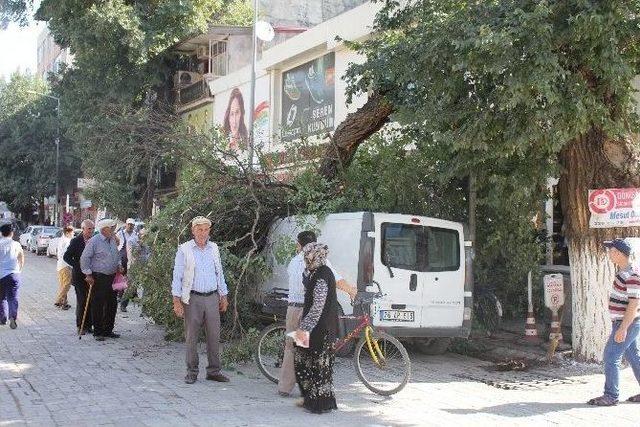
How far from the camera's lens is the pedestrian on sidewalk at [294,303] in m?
7.71

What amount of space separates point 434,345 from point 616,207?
9.86 ft

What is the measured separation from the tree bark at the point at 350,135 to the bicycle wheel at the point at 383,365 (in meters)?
4.75

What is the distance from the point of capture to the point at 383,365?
315 inches

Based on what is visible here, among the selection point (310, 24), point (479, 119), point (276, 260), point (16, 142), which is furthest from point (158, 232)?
point (16, 142)

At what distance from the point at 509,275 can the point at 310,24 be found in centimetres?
2796

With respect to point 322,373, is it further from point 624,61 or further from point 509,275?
point 509,275

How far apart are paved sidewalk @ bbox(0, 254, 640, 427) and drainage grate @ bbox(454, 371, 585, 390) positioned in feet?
0.08

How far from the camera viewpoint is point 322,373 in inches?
282

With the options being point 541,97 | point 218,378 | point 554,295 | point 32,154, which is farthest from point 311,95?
point 32,154

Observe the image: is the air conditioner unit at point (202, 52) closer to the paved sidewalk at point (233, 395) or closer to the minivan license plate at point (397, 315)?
the paved sidewalk at point (233, 395)

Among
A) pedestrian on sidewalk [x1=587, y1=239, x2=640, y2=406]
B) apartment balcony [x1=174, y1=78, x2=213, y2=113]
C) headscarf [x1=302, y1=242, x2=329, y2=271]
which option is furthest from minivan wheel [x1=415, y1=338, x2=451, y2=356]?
apartment balcony [x1=174, y1=78, x2=213, y2=113]

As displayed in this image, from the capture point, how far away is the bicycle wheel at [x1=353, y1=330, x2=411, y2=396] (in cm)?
788

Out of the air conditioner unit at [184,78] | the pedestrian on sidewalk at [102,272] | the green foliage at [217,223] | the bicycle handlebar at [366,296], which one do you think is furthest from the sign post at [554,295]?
the air conditioner unit at [184,78]

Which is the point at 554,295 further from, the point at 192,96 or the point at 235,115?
the point at 192,96
